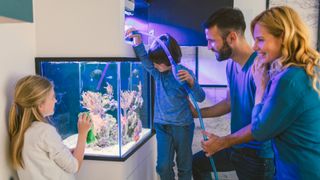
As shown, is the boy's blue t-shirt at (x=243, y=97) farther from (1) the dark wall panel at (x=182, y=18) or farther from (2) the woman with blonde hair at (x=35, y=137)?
(2) the woman with blonde hair at (x=35, y=137)

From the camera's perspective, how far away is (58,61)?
1725 millimetres

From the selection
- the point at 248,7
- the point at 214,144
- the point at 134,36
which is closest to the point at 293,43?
the point at 214,144

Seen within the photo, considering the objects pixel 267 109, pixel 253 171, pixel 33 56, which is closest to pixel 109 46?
pixel 33 56

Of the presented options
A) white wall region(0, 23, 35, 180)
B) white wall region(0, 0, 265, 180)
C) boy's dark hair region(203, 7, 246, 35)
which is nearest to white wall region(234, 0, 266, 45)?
boy's dark hair region(203, 7, 246, 35)

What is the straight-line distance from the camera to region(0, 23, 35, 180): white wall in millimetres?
1432

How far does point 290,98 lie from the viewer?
128cm

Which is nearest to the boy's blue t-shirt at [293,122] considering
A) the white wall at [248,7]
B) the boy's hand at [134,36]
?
the boy's hand at [134,36]

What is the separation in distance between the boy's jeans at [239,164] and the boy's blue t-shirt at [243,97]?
0.04 meters

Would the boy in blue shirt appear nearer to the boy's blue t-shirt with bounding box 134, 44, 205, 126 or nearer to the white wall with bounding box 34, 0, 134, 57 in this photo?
the boy's blue t-shirt with bounding box 134, 44, 205, 126

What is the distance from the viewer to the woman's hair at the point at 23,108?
1.43 metres

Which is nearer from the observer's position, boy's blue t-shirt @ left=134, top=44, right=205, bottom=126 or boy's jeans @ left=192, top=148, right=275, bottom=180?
boy's jeans @ left=192, top=148, right=275, bottom=180

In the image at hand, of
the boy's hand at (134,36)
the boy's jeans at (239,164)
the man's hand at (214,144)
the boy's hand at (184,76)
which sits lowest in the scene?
the boy's jeans at (239,164)

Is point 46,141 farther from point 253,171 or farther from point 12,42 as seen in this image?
point 253,171

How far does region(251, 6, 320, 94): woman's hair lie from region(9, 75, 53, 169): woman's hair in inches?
39.5
